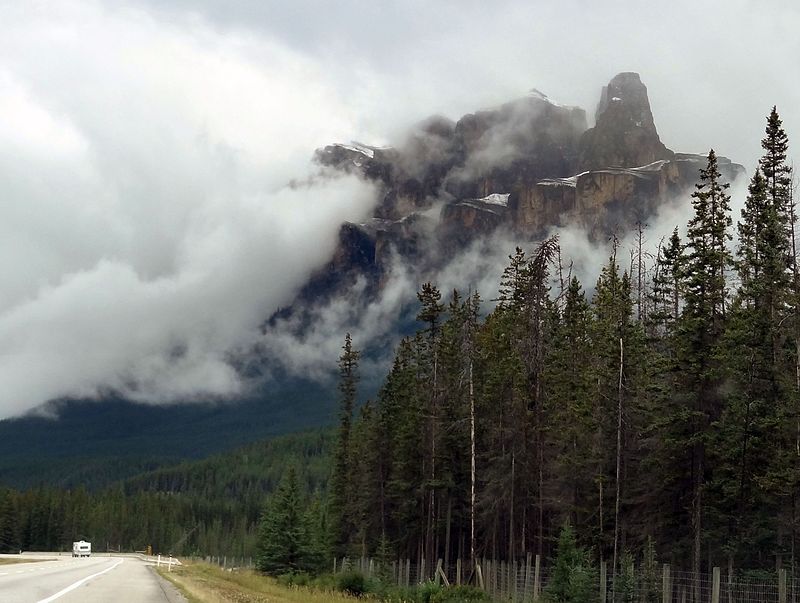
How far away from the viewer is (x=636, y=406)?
4034cm

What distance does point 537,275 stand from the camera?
38.3 m

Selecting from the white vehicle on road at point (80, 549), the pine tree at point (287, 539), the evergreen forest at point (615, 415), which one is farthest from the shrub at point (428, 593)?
the white vehicle on road at point (80, 549)

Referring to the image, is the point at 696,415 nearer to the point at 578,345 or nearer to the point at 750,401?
the point at 750,401

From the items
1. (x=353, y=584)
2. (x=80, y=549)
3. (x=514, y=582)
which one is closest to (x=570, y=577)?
(x=514, y=582)

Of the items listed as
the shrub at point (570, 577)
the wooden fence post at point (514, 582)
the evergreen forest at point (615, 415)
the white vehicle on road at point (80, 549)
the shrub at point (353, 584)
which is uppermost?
the evergreen forest at point (615, 415)

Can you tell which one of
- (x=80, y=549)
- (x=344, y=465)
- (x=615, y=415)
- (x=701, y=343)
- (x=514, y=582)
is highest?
(x=701, y=343)

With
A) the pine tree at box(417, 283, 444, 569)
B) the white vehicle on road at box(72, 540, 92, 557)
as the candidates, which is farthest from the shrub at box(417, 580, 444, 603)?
the white vehicle on road at box(72, 540, 92, 557)

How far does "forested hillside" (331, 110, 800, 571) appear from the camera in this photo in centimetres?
3130

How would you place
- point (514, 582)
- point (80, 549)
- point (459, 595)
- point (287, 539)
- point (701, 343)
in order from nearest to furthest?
1. point (459, 595)
2. point (701, 343)
3. point (514, 582)
4. point (287, 539)
5. point (80, 549)

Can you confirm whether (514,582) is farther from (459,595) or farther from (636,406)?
(636,406)

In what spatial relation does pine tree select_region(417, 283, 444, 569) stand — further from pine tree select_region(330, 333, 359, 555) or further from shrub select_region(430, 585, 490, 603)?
pine tree select_region(330, 333, 359, 555)

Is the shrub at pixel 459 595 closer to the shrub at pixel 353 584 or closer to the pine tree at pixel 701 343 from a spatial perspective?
the pine tree at pixel 701 343

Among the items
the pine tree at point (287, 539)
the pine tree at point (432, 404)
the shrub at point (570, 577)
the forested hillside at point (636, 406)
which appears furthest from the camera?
the pine tree at point (287, 539)

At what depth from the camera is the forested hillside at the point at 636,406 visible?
3130 cm
